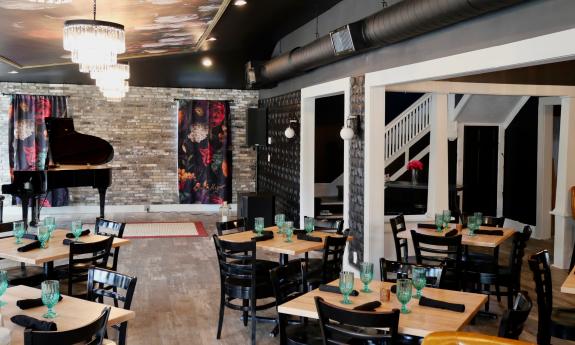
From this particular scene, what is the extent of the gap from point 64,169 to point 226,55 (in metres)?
4.05

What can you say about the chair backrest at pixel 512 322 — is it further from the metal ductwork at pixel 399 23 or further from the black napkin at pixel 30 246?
the black napkin at pixel 30 246

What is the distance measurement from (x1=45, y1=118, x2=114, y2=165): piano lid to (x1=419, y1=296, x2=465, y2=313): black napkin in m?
8.35

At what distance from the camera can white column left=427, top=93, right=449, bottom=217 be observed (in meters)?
8.59

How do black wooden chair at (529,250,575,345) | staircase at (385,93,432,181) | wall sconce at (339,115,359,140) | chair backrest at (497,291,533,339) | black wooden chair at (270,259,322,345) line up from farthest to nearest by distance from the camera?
staircase at (385,93,432,181) < wall sconce at (339,115,359,140) < black wooden chair at (529,250,575,345) < black wooden chair at (270,259,322,345) < chair backrest at (497,291,533,339)

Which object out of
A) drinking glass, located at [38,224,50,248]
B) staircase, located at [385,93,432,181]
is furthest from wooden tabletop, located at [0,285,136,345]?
staircase, located at [385,93,432,181]

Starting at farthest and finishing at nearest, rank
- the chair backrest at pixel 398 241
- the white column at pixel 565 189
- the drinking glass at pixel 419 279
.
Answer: the white column at pixel 565 189 → the chair backrest at pixel 398 241 → the drinking glass at pixel 419 279

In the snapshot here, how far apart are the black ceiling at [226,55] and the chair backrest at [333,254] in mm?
4090

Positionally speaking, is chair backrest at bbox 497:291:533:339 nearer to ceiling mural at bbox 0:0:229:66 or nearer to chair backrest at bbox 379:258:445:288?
chair backrest at bbox 379:258:445:288

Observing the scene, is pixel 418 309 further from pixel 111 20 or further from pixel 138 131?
pixel 138 131

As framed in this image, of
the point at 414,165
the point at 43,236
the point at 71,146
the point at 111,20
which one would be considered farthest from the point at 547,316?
the point at 71,146

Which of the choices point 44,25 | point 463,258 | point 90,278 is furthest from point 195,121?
point 90,278

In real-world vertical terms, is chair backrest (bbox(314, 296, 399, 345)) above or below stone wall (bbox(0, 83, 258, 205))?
below

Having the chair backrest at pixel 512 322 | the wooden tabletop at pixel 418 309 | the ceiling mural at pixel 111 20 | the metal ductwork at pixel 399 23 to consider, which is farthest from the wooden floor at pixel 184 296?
the ceiling mural at pixel 111 20

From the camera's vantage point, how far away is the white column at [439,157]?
8.59 meters
